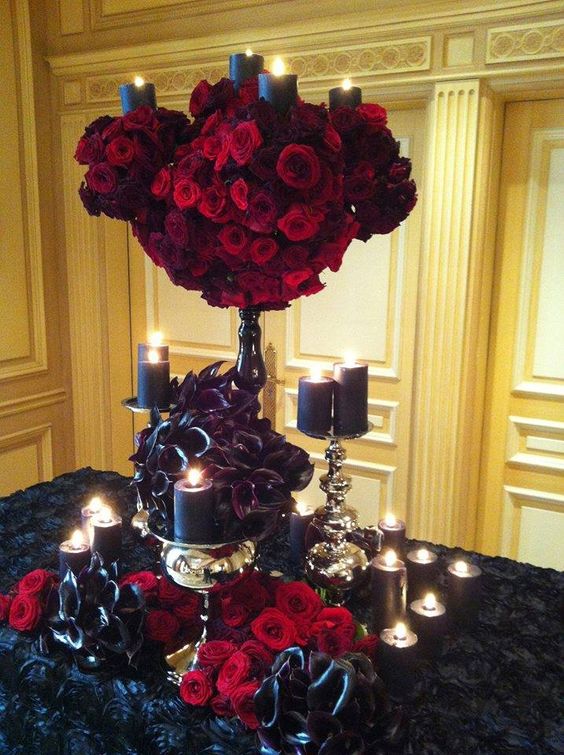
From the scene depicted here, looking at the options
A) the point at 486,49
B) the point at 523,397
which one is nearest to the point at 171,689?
the point at 523,397

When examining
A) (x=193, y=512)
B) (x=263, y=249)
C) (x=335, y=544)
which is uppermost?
(x=263, y=249)

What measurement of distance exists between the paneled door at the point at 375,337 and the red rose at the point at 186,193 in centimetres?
149

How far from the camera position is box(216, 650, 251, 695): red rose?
2.69 feet

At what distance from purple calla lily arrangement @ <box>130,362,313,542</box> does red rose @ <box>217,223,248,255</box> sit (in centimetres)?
21

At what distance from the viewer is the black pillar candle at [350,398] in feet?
3.24

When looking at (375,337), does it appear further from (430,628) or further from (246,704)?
(246,704)

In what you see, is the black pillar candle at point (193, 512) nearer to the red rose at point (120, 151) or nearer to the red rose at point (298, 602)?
the red rose at point (298, 602)

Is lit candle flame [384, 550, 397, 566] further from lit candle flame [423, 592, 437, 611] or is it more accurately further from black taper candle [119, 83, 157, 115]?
black taper candle [119, 83, 157, 115]

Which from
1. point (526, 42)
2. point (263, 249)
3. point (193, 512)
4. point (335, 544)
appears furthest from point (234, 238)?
point (526, 42)

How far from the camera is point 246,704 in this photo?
798mm

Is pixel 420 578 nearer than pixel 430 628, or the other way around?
pixel 430 628

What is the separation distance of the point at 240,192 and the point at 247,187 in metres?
0.01

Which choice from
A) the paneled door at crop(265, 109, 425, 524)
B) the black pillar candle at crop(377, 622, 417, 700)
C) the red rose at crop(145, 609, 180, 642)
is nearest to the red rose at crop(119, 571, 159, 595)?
the red rose at crop(145, 609, 180, 642)

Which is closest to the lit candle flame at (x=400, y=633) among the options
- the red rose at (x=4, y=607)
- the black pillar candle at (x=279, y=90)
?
the red rose at (x=4, y=607)
